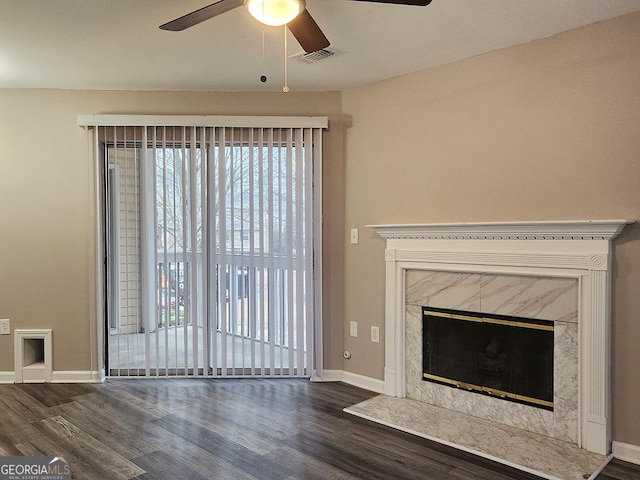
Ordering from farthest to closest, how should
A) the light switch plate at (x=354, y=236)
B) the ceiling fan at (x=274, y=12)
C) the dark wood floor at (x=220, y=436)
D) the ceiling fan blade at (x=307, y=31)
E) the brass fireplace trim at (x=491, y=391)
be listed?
the light switch plate at (x=354, y=236)
the brass fireplace trim at (x=491, y=391)
the dark wood floor at (x=220, y=436)
the ceiling fan blade at (x=307, y=31)
the ceiling fan at (x=274, y=12)

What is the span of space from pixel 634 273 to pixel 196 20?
2541mm

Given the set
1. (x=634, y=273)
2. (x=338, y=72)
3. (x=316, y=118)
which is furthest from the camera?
(x=316, y=118)

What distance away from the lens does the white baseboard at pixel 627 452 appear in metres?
2.52

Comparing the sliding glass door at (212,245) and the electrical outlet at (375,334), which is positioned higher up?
the sliding glass door at (212,245)

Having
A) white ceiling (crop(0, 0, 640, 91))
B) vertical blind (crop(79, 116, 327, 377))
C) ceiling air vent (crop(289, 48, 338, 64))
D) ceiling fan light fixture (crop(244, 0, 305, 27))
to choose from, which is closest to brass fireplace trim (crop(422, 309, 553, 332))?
vertical blind (crop(79, 116, 327, 377))

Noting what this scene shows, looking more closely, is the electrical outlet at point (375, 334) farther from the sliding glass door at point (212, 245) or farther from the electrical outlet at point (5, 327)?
the electrical outlet at point (5, 327)

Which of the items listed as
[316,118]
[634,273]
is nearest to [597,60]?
[634,273]

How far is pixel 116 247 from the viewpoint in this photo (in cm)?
386

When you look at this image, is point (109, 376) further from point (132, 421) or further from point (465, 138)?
point (465, 138)

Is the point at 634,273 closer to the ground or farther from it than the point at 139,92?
closer to the ground

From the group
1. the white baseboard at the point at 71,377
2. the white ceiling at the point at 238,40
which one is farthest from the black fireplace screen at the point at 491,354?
the white baseboard at the point at 71,377

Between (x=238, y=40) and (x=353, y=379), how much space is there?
8.61ft

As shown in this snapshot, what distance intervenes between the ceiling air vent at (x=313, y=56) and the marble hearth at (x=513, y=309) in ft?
4.11

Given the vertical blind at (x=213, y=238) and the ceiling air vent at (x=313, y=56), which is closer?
the ceiling air vent at (x=313, y=56)
